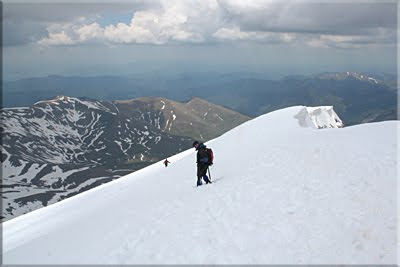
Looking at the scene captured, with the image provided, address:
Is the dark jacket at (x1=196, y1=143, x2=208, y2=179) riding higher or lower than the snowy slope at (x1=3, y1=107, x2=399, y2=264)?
higher

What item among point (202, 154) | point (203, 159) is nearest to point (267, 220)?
point (203, 159)

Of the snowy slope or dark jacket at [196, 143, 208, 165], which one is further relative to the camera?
dark jacket at [196, 143, 208, 165]

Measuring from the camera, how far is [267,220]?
46.4ft

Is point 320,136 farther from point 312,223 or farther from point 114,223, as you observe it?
point 114,223

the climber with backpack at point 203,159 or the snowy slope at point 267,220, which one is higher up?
the climber with backpack at point 203,159

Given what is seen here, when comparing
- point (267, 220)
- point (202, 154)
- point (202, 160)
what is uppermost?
point (202, 154)

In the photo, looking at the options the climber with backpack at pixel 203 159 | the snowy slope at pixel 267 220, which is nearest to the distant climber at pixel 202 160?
the climber with backpack at pixel 203 159

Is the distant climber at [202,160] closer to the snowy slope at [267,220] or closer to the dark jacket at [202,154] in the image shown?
the dark jacket at [202,154]

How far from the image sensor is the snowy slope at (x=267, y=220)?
39.5 ft

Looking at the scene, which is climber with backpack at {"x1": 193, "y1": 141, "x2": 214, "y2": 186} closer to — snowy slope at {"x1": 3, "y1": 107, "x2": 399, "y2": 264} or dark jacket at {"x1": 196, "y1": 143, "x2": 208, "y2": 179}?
dark jacket at {"x1": 196, "y1": 143, "x2": 208, "y2": 179}

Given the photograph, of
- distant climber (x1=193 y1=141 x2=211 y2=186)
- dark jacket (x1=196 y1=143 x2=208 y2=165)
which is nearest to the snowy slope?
distant climber (x1=193 y1=141 x2=211 y2=186)

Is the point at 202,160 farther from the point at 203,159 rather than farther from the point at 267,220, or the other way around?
the point at 267,220

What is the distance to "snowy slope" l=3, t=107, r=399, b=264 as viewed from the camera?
39.5ft

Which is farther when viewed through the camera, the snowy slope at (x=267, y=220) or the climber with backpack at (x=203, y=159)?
the climber with backpack at (x=203, y=159)
